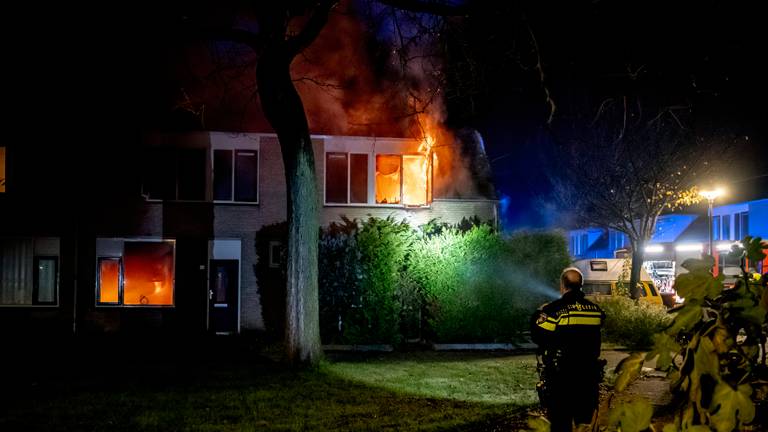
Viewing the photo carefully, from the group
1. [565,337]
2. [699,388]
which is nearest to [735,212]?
[565,337]

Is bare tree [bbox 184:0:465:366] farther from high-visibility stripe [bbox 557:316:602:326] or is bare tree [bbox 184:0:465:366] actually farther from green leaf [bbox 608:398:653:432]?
green leaf [bbox 608:398:653:432]

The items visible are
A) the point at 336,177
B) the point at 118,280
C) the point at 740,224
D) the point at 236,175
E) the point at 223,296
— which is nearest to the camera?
the point at 118,280

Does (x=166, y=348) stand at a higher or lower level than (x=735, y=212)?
lower

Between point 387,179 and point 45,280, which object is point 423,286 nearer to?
point 387,179

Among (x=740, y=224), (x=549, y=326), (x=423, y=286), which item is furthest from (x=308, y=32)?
(x=740, y=224)

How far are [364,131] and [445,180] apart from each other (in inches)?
126

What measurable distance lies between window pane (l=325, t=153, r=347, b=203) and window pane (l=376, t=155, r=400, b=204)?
1076 mm

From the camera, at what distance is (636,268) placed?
24766 mm

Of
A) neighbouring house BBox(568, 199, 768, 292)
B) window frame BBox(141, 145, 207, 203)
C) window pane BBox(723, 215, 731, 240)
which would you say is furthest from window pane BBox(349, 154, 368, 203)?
window pane BBox(723, 215, 731, 240)

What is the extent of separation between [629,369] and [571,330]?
4150 millimetres

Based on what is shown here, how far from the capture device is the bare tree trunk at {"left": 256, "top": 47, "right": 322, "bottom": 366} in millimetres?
13016

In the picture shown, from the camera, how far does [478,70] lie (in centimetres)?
1227

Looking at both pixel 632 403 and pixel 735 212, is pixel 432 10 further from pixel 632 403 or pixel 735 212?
pixel 735 212

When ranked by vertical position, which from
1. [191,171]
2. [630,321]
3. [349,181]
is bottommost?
[630,321]
